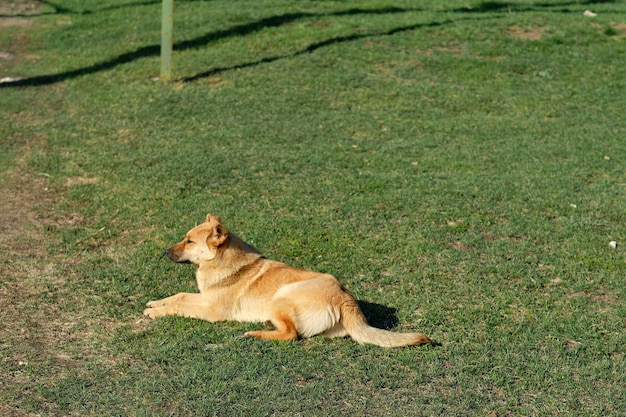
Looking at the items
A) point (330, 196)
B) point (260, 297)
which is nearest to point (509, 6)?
point (330, 196)

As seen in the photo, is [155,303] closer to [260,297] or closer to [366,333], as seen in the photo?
[260,297]

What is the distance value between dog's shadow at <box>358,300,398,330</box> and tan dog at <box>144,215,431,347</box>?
43 cm

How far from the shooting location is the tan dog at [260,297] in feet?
20.2

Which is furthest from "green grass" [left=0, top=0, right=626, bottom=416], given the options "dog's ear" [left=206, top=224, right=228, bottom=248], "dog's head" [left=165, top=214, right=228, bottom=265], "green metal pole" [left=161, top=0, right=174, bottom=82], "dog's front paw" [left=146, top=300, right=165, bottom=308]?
"dog's ear" [left=206, top=224, right=228, bottom=248]

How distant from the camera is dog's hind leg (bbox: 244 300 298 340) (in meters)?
6.18

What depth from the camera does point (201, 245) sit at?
21.6ft

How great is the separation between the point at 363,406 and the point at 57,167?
6.16m

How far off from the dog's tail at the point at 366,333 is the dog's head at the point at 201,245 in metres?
1.11

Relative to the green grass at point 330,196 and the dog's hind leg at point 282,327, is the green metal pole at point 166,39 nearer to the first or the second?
the green grass at point 330,196

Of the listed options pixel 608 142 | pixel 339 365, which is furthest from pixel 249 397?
pixel 608 142

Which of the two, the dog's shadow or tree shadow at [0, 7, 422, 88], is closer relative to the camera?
the dog's shadow

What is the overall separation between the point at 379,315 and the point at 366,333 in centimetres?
65

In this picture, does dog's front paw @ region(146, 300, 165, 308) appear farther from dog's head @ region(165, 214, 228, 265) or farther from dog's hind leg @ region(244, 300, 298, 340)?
dog's hind leg @ region(244, 300, 298, 340)

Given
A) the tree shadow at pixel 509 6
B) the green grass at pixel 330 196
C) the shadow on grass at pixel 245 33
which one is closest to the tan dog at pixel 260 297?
the green grass at pixel 330 196
